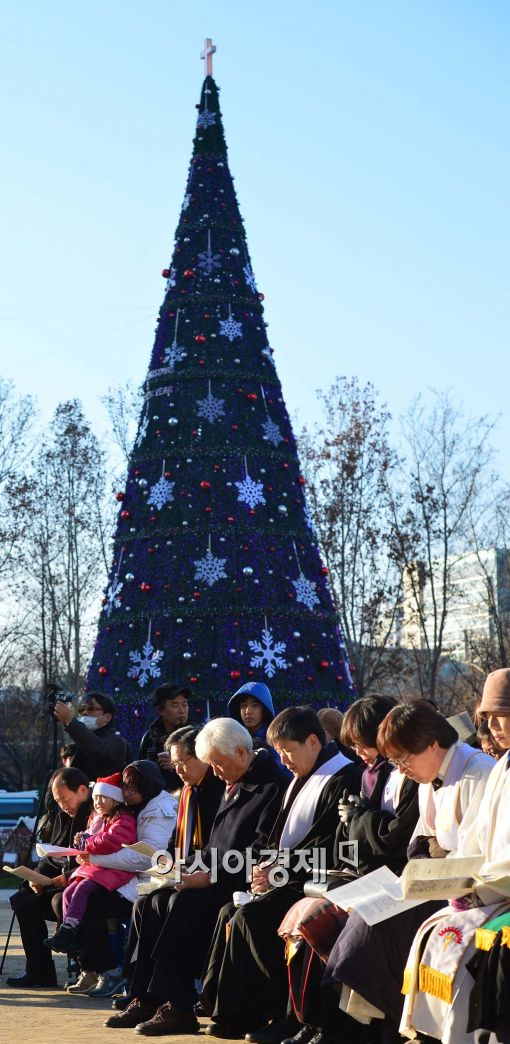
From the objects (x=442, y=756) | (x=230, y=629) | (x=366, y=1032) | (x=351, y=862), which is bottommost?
(x=366, y=1032)

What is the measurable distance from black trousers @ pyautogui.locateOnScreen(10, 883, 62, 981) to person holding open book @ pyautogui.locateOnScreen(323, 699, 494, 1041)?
3.69 meters

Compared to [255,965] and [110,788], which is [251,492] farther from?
[255,965]

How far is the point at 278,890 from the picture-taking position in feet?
21.1

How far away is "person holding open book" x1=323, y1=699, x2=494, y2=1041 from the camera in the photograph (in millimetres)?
5391

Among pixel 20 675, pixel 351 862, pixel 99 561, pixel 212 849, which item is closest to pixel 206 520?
pixel 212 849

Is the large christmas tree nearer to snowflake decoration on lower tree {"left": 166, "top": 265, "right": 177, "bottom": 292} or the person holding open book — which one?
snowflake decoration on lower tree {"left": 166, "top": 265, "right": 177, "bottom": 292}

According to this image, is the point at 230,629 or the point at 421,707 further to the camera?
the point at 230,629

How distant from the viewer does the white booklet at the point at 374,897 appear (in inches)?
212

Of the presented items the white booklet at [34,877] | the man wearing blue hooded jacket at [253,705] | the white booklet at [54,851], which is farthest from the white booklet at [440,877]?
the white booklet at [34,877]

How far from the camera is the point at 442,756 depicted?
5605mm

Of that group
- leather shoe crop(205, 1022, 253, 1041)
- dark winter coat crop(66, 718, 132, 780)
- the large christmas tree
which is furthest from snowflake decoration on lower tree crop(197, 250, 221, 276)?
leather shoe crop(205, 1022, 253, 1041)

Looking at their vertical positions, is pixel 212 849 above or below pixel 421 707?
below

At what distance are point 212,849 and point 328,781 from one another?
3.34ft

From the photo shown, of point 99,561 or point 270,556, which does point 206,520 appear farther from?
point 99,561
